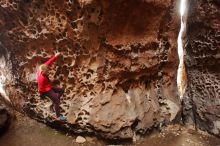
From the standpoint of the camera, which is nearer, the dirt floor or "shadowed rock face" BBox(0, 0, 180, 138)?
"shadowed rock face" BBox(0, 0, 180, 138)

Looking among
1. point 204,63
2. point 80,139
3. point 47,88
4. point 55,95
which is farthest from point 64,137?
point 204,63

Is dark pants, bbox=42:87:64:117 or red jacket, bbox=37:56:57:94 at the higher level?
red jacket, bbox=37:56:57:94

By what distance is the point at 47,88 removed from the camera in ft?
16.3

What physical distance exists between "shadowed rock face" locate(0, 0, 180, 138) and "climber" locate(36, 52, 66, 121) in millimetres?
186

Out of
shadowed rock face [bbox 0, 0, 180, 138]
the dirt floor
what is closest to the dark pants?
shadowed rock face [bbox 0, 0, 180, 138]

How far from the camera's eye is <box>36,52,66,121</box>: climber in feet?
16.0

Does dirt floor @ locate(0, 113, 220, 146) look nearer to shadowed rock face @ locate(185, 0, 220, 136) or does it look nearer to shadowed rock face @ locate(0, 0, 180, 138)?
shadowed rock face @ locate(0, 0, 180, 138)

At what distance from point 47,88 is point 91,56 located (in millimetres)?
860

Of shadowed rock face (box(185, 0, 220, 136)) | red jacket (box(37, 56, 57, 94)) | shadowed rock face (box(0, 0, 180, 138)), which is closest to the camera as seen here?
red jacket (box(37, 56, 57, 94))

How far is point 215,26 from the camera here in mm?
5562

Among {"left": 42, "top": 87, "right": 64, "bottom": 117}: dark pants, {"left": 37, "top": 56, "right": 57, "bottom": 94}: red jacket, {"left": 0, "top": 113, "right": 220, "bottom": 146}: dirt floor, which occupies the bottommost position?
{"left": 0, "top": 113, "right": 220, "bottom": 146}: dirt floor

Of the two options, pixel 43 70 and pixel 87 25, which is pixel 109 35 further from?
pixel 43 70

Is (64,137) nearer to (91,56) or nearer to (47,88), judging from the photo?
(47,88)

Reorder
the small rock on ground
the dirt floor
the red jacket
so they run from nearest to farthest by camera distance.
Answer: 1. the red jacket
2. the dirt floor
3. the small rock on ground
